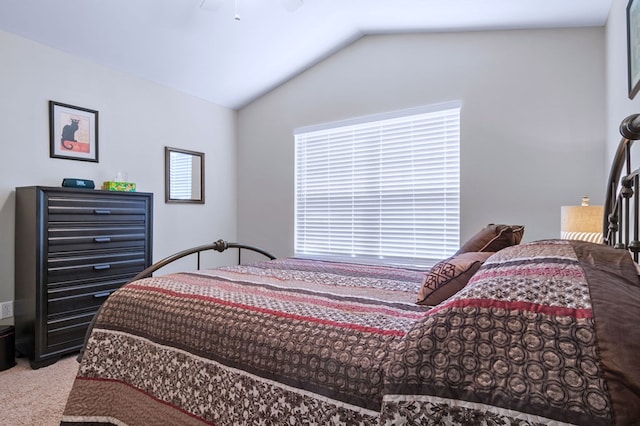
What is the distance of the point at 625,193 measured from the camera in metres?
1.42

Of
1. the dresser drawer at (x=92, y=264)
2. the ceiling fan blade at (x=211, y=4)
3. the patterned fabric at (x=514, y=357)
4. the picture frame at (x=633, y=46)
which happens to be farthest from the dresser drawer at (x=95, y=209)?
the picture frame at (x=633, y=46)

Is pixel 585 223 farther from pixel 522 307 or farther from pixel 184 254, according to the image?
pixel 184 254

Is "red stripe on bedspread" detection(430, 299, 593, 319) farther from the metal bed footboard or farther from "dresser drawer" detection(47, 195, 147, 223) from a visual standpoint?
"dresser drawer" detection(47, 195, 147, 223)

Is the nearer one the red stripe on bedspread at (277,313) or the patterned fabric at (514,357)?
the patterned fabric at (514,357)

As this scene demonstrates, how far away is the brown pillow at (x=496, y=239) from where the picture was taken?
1.57m

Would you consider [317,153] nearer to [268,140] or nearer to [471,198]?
[268,140]

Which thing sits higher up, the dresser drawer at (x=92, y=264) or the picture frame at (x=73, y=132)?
the picture frame at (x=73, y=132)

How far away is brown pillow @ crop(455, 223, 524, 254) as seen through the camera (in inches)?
61.7

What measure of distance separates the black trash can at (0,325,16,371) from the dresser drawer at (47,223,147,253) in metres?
0.65

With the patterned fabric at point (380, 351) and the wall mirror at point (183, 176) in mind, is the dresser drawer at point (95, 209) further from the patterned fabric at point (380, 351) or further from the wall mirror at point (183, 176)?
the patterned fabric at point (380, 351)

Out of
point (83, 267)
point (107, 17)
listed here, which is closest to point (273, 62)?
point (107, 17)

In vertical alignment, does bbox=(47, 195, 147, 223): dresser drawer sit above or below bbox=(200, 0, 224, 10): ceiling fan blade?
below

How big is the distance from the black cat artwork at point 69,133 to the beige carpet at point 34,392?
1745 mm

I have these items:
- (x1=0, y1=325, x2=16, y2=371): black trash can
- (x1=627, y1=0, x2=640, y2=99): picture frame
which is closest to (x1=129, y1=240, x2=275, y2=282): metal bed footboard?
(x1=0, y1=325, x2=16, y2=371): black trash can
